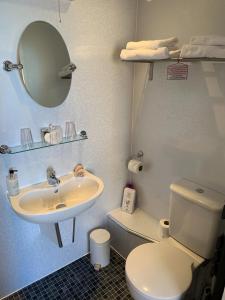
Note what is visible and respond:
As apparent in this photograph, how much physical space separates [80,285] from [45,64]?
1.64 m

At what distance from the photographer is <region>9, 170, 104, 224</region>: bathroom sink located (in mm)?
1281

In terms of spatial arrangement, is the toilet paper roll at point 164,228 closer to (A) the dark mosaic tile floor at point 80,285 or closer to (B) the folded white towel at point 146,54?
(A) the dark mosaic tile floor at point 80,285

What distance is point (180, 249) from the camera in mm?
1557

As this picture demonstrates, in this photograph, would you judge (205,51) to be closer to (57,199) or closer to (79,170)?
(79,170)

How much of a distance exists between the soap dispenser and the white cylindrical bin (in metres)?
0.81

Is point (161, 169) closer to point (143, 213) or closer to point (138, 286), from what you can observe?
point (143, 213)

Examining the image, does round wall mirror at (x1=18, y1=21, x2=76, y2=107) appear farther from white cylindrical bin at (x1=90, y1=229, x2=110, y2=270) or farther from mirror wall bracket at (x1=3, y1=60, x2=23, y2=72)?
white cylindrical bin at (x1=90, y1=229, x2=110, y2=270)

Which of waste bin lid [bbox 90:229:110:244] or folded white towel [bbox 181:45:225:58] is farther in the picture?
waste bin lid [bbox 90:229:110:244]

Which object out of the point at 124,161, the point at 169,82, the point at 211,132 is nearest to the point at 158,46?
the point at 169,82

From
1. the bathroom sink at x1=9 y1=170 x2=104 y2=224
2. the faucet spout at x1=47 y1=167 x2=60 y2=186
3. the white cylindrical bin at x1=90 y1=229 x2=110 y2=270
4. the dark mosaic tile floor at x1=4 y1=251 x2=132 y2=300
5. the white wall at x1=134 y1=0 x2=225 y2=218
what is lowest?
the dark mosaic tile floor at x1=4 y1=251 x2=132 y2=300

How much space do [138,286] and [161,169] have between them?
0.88 m

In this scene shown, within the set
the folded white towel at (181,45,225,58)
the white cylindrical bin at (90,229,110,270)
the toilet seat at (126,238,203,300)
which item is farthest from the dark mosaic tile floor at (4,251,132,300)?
the folded white towel at (181,45,225,58)

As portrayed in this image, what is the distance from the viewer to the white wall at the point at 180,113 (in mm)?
1404

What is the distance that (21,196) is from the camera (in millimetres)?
1428
